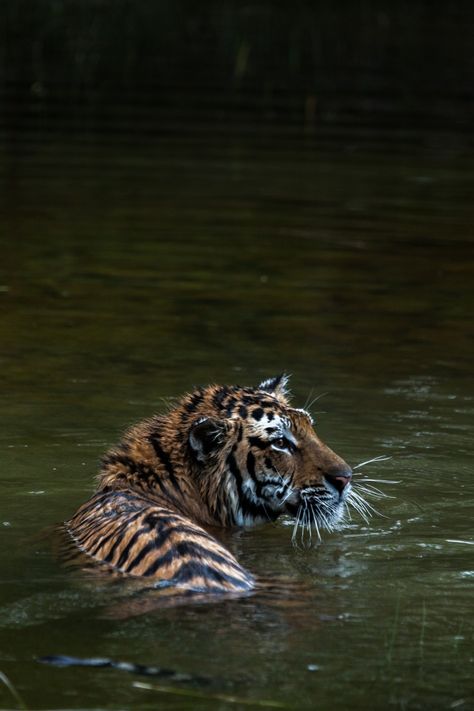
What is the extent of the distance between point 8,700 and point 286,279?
28.4 ft

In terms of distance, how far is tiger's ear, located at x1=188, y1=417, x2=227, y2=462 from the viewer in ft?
22.6

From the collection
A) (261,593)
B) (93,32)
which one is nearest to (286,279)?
(261,593)

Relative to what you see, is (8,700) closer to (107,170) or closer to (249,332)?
(249,332)

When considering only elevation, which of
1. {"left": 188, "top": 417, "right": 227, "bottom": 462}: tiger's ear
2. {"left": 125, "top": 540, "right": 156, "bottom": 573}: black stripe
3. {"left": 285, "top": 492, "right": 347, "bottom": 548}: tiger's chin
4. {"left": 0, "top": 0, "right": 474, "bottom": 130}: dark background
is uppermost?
{"left": 0, "top": 0, "right": 474, "bottom": 130}: dark background

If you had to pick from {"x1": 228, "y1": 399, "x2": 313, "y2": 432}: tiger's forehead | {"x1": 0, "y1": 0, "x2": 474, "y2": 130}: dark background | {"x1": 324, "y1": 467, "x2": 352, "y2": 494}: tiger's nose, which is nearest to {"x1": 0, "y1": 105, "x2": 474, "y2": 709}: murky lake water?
{"x1": 324, "y1": 467, "x2": 352, "y2": 494}: tiger's nose

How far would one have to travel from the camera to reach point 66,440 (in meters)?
8.71

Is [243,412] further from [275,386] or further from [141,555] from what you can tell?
[141,555]

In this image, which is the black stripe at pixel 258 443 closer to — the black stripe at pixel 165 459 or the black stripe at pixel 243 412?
the black stripe at pixel 243 412

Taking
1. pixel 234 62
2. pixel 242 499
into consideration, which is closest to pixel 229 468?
pixel 242 499

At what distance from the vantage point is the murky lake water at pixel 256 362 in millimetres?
5297

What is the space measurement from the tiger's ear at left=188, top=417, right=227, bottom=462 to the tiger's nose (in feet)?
1.61

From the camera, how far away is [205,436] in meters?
6.93

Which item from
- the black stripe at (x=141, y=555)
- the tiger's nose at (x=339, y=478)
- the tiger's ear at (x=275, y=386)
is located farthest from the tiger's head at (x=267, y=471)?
the black stripe at (x=141, y=555)

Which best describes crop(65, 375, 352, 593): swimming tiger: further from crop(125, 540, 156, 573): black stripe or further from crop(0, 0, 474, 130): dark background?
crop(0, 0, 474, 130): dark background
